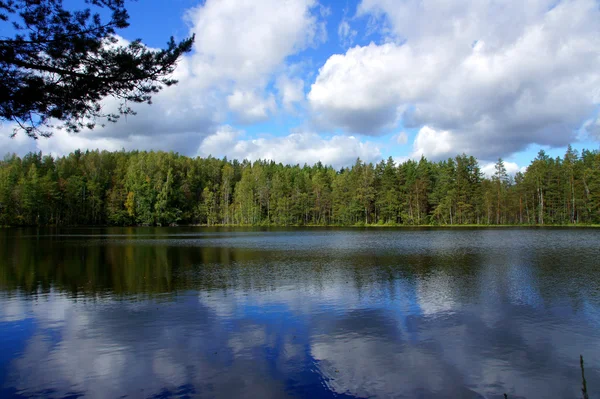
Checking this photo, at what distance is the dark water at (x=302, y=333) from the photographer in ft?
29.0

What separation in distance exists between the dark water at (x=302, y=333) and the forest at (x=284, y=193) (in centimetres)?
7941

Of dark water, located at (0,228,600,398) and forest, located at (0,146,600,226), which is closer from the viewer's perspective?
dark water, located at (0,228,600,398)

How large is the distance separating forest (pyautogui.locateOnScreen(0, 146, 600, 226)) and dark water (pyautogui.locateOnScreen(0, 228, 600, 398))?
261ft

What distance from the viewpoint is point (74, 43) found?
985 cm

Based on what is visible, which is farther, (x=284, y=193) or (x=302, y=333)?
(x=284, y=193)

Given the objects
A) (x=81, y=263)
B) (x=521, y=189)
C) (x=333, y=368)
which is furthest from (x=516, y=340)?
(x=521, y=189)

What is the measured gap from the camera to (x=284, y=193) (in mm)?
131000

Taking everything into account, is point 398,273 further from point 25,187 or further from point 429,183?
point 25,187

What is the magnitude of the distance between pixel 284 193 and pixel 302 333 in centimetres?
11889

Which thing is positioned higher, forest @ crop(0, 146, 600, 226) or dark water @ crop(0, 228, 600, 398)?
forest @ crop(0, 146, 600, 226)

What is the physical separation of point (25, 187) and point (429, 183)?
107m

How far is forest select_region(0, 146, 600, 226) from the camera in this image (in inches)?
3711

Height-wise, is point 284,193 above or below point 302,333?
above

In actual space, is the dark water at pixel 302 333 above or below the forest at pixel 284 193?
below
